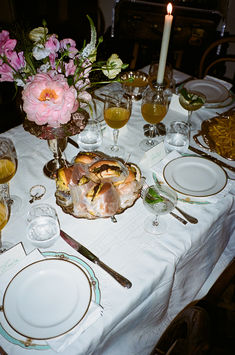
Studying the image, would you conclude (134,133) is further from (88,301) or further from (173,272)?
(88,301)

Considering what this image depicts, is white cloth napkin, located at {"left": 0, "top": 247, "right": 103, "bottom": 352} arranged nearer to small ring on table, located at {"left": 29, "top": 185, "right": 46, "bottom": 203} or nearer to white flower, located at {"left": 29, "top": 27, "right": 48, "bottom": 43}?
small ring on table, located at {"left": 29, "top": 185, "right": 46, "bottom": 203}

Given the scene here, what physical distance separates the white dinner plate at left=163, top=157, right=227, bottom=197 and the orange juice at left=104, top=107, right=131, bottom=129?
0.29 meters

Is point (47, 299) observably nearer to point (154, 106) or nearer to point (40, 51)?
point (40, 51)

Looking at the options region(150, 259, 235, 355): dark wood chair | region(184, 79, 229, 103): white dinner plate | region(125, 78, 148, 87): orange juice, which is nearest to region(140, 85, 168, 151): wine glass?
region(125, 78, 148, 87): orange juice

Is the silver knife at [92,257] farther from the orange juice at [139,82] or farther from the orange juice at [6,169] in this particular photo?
the orange juice at [139,82]

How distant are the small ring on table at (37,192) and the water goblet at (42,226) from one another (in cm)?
7

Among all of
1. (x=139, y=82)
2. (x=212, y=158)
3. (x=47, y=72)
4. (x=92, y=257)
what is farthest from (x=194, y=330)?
(x=139, y=82)

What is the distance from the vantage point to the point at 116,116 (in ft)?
4.69

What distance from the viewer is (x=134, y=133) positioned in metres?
1.62

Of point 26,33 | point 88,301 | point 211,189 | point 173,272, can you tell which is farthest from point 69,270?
point 26,33

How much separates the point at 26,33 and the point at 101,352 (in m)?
1.11

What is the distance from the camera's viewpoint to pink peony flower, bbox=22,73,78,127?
957mm

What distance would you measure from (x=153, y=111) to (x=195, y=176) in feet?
1.26

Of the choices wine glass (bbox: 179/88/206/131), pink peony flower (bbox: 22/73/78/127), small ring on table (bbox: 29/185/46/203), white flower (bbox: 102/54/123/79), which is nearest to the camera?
pink peony flower (bbox: 22/73/78/127)
